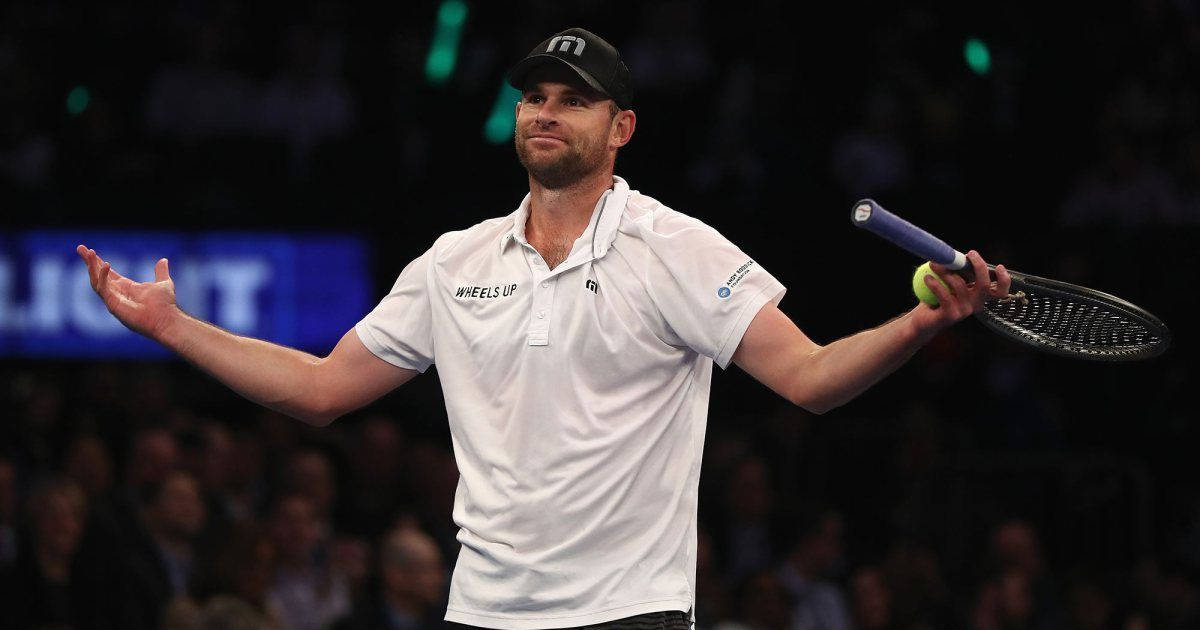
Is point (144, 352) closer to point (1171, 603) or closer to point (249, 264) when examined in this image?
point (249, 264)

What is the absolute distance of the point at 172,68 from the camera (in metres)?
13.3

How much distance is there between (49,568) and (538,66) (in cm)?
541

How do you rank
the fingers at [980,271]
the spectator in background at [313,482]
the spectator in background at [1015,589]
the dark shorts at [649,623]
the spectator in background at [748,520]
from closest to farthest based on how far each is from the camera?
the fingers at [980,271], the dark shorts at [649,623], the spectator in background at [313,482], the spectator in background at [1015,589], the spectator in background at [748,520]

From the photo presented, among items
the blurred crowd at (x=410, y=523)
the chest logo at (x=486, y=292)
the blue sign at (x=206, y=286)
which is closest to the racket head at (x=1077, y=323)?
the chest logo at (x=486, y=292)

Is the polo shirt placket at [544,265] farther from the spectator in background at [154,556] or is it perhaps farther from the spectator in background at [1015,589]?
the spectator in background at [1015,589]

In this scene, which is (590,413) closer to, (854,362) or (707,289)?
(707,289)

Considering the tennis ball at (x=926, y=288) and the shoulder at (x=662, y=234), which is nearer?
the tennis ball at (x=926, y=288)

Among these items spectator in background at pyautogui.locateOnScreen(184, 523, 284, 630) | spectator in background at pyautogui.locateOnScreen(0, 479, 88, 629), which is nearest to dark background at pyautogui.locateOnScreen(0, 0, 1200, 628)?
spectator in background at pyautogui.locateOnScreen(0, 479, 88, 629)

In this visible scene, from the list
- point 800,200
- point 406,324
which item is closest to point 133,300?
point 406,324

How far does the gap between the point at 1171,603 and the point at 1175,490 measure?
4.30ft

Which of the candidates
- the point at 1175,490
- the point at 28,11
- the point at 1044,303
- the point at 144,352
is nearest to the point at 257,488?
the point at 144,352

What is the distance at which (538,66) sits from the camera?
477 cm

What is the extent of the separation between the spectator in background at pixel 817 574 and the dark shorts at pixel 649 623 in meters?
5.93

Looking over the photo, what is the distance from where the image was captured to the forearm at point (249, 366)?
16.3 ft
